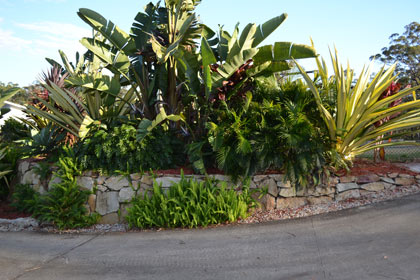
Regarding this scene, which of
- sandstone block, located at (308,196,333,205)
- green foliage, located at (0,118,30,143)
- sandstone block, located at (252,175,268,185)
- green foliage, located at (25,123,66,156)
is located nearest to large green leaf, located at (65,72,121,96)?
green foliage, located at (25,123,66,156)

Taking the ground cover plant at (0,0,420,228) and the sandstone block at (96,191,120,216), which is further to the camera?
the sandstone block at (96,191,120,216)

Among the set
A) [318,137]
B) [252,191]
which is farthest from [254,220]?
[318,137]

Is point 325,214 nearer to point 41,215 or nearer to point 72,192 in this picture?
point 72,192

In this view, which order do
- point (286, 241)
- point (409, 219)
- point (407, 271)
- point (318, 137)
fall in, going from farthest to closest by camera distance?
point (318, 137), point (409, 219), point (286, 241), point (407, 271)

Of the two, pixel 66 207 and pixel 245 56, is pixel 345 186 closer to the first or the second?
pixel 245 56

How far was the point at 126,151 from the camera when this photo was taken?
7262 mm

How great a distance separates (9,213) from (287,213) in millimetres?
6171

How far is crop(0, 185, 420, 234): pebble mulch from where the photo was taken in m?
6.68

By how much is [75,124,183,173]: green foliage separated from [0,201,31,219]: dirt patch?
1.95 metres

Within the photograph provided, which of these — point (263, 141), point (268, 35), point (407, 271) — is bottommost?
point (407, 271)

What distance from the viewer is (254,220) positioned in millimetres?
6582

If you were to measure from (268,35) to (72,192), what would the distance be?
507 centimetres

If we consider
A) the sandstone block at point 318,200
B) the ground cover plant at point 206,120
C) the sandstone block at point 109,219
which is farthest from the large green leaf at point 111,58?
the sandstone block at point 318,200

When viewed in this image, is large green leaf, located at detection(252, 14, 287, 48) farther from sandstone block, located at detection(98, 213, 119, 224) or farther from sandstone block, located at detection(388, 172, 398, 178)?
sandstone block, located at detection(98, 213, 119, 224)
